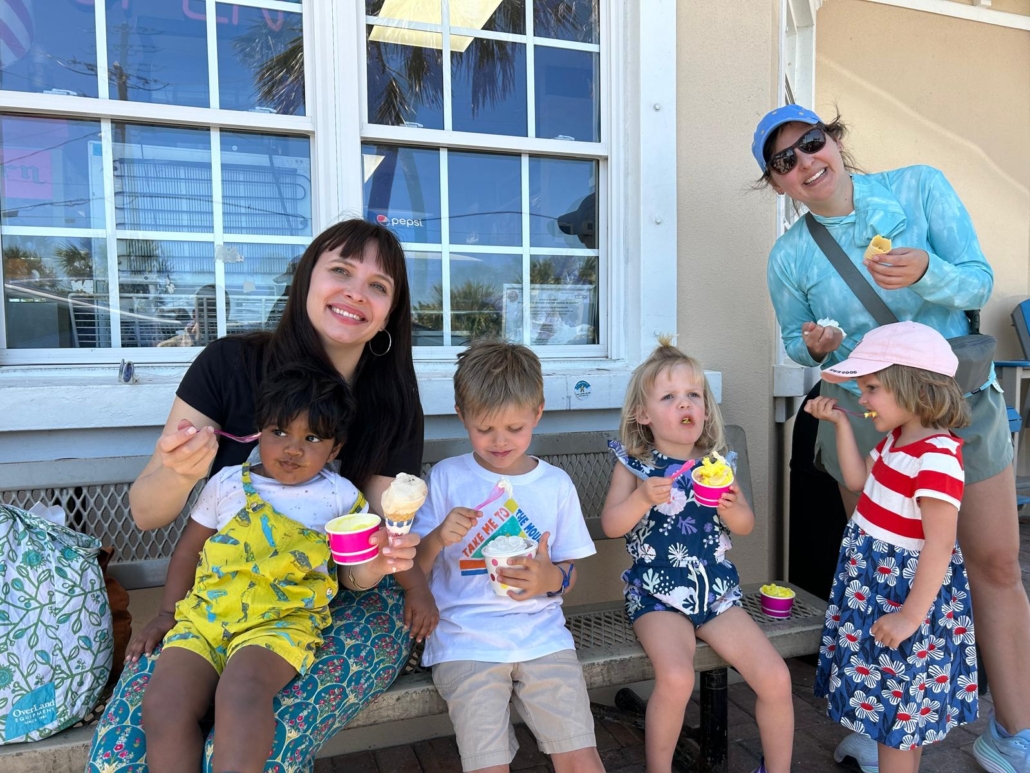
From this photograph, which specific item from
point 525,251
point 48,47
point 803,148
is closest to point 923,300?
point 803,148

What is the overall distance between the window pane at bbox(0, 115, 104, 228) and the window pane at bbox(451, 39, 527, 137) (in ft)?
4.70

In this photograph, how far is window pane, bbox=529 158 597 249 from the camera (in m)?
3.22

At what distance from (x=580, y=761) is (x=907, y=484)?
4.20 feet

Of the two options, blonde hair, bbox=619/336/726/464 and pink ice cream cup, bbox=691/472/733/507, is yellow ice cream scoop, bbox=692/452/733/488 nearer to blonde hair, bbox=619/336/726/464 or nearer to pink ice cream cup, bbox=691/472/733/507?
pink ice cream cup, bbox=691/472/733/507

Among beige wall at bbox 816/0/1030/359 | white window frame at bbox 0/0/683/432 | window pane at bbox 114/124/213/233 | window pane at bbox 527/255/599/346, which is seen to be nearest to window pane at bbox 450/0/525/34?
white window frame at bbox 0/0/683/432

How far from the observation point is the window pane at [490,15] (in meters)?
3.02

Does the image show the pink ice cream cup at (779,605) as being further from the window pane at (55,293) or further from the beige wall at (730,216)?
the window pane at (55,293)

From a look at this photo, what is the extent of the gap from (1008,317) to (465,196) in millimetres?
5430

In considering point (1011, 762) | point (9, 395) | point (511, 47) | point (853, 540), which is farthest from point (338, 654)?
point (511, 47)

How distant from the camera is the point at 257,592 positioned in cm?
184

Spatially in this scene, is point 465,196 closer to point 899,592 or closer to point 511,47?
point 511,47

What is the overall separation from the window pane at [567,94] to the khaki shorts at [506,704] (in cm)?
228

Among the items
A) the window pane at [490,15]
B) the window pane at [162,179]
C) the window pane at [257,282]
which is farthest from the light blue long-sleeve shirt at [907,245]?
the window pane at [162,179]

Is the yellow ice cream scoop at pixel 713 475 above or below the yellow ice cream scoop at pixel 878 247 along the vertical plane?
below
